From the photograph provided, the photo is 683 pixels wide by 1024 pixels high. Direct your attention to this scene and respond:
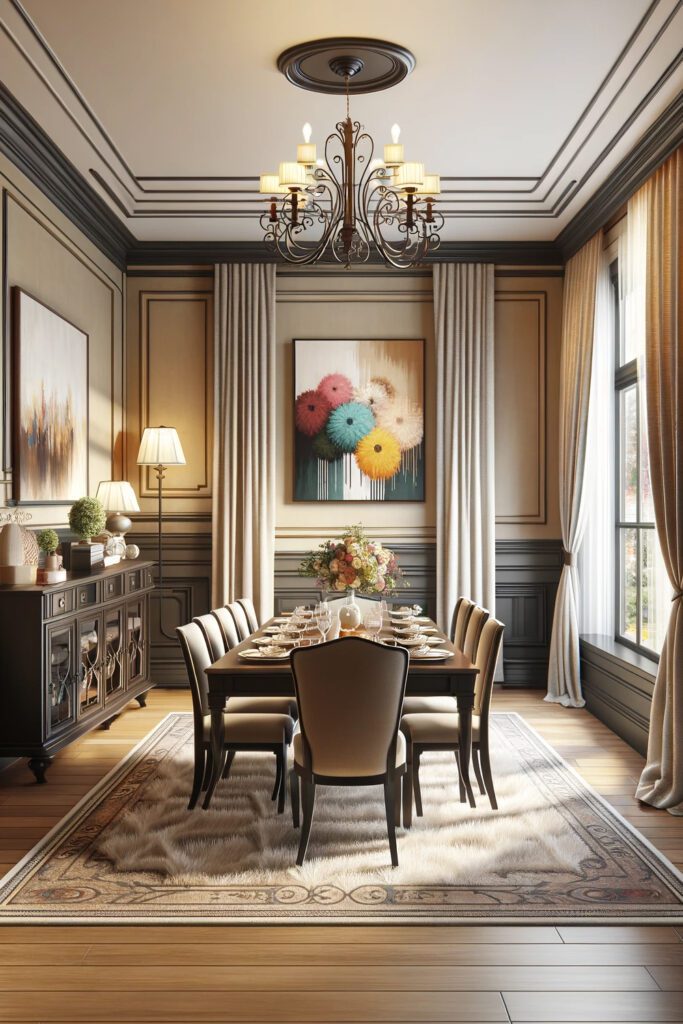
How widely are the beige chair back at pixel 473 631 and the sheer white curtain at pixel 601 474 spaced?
5.24ft

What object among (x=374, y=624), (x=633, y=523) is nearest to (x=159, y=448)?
(x=374, y=624)

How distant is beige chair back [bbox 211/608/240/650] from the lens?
3699mm

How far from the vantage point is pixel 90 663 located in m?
4.06

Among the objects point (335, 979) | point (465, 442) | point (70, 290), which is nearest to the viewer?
point (335, 979)

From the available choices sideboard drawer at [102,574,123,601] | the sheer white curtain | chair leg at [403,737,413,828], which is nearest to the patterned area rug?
chair leg at [403,737,413,828]

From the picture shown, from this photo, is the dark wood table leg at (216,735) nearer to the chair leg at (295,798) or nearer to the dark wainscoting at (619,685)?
the chair leg at (295,798)

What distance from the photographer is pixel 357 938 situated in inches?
90.3

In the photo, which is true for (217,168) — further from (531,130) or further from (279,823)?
(279,823)

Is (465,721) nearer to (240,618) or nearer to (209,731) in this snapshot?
(209,731)

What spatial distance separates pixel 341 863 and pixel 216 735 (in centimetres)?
63

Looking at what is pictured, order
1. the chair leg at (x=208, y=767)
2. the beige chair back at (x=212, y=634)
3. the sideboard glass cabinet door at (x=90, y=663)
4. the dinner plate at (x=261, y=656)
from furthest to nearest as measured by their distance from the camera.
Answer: the sideboard glass cabinet door at (x=90, y=663) → the beige chair back at (x=212, y=634) → the chair leg at (x=208, y=767) → the dinner plate at (x=261, y=656)

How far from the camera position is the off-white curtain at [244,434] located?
5484 mm

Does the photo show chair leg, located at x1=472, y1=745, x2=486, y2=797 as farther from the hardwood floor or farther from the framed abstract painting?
the framed abstract painting

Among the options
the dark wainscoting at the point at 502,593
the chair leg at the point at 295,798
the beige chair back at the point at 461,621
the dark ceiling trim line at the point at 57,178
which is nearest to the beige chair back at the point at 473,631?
the beige chair back at the point at 461,621
